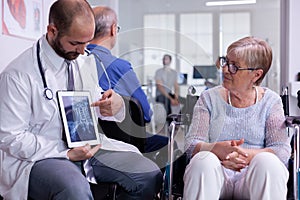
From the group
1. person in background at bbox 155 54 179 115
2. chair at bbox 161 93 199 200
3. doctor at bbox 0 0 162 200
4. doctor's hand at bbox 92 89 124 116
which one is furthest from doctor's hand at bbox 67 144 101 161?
person in background at bbox 155 54 179 115

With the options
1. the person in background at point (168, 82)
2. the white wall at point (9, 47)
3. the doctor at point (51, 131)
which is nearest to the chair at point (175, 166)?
the doctor at point (51, 131)

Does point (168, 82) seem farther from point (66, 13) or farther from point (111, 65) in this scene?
point (66, 13)

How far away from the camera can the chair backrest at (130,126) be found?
1.67m

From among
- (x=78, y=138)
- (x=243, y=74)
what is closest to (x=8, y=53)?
(x=78, y=138)

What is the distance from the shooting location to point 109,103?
1512 millimetres

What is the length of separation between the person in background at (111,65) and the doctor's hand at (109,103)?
15 centimetres

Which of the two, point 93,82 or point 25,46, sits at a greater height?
point 25,46

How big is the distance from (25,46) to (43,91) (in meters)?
0.84

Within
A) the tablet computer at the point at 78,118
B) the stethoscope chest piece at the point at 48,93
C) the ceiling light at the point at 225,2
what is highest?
the ceiling light at the point at 225,2

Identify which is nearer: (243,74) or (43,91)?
(43,91)

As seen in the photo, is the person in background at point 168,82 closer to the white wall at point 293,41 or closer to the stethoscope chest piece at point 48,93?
the stethoscope chest piece at point 48,93

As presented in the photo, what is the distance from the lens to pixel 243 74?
1.61 m

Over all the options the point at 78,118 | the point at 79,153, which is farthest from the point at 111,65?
the point at 79,153

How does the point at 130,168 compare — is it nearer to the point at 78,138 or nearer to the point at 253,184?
the point at 78,138
